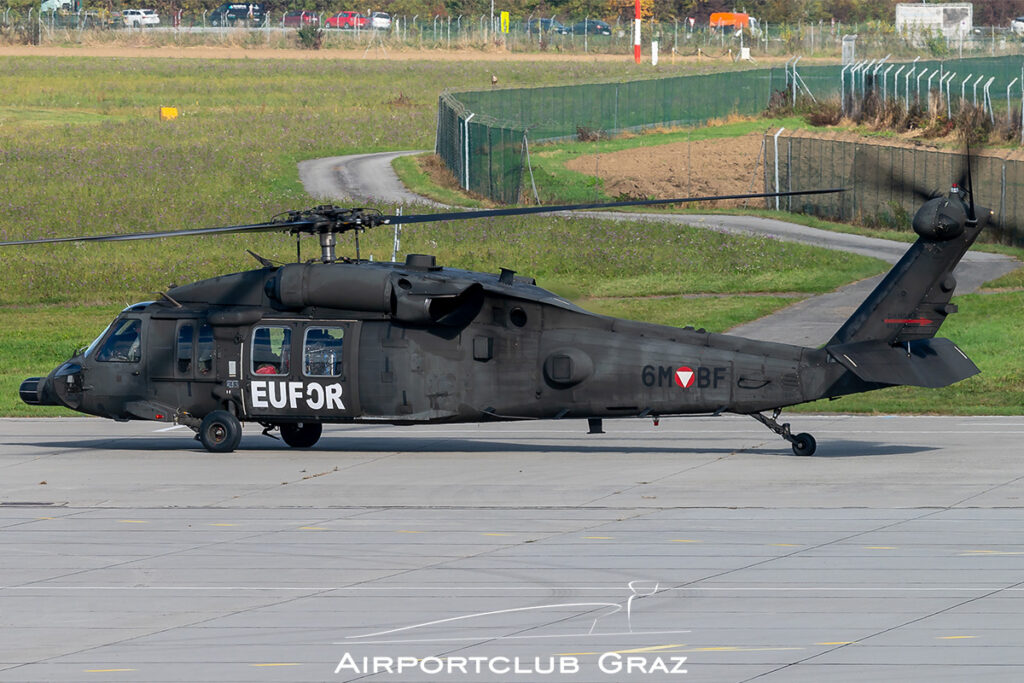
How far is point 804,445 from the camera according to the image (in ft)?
70.8

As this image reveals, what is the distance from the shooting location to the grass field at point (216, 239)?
39.6 meters

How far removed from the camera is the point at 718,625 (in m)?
12.8

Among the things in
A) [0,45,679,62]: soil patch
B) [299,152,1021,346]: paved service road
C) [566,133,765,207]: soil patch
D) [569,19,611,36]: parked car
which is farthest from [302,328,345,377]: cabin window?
[569,19,611,36]: parked car

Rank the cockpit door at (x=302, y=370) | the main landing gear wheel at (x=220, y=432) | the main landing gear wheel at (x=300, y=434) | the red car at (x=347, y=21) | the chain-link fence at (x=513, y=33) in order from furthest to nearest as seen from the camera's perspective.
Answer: the red car at (x=347, y=21), the chain-link fence at (x=513, y=33), the main landing gear wheel at (x=300, y=434), the main landing gear wheel at (x=220, y=432), the cockpit door at (x=302, y=370)

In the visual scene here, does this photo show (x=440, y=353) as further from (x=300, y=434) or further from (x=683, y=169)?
(x=683, y=169)

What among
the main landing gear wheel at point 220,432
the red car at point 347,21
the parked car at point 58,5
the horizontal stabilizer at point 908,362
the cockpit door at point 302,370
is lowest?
the main landing gear wheel at point 220,432

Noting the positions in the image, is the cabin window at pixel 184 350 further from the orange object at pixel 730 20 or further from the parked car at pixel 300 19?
the parked car at pixel 300 19

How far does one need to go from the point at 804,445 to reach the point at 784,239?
26499 millimetres

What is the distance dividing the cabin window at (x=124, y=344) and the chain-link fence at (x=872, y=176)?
25.8 meters

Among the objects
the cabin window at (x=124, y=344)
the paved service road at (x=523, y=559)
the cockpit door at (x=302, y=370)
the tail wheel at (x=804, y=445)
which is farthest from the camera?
the cabin window at (x=124, y=344)

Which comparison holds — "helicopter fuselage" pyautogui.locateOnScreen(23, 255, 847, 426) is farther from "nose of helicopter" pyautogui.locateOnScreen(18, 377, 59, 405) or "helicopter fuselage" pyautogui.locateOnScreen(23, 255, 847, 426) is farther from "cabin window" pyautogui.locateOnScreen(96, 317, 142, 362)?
"nose of helicopter" pyautogui.locateOnScreen(18, 377, 59, 405)

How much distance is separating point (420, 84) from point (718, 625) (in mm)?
96994

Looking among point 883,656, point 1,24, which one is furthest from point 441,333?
point 1,24

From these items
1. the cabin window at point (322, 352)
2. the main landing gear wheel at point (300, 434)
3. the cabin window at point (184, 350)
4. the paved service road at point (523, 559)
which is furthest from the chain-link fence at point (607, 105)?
the paved service road at point (523, 559)
